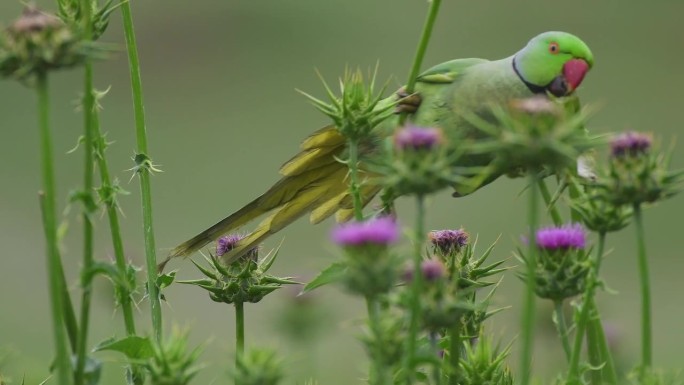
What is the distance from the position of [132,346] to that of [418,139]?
585mm

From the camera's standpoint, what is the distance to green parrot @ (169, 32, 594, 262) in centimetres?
271

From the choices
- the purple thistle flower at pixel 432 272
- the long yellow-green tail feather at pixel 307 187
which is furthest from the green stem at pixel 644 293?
the long yellow-green tail feather at pixel 307 187

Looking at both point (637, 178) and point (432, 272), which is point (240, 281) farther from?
point (637, 178)

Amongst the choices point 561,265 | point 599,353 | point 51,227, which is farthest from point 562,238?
point 51,227

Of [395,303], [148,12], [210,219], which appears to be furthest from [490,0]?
[395,303]

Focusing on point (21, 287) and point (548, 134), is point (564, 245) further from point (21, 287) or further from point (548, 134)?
point (21, 287)

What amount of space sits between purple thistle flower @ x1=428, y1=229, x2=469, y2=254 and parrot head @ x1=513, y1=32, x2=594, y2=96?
1.84 ft

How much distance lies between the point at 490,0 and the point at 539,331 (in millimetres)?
12098

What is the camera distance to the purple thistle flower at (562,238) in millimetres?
2057

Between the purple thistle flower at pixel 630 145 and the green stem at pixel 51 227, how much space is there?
819 millimetres

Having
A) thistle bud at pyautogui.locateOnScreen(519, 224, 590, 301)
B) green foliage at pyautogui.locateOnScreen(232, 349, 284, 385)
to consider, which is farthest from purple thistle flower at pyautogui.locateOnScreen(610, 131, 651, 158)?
green foliage at pyautogui.locateOnScreen(232, 349, 284, 385)

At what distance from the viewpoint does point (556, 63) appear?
2.73m

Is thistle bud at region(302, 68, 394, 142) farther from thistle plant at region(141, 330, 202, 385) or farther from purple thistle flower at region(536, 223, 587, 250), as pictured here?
thistle plant at region(141, 330, 202, 385)

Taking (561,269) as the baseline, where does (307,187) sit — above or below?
above
